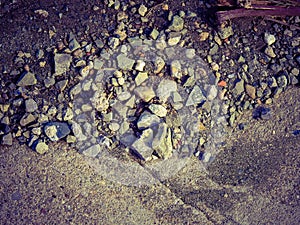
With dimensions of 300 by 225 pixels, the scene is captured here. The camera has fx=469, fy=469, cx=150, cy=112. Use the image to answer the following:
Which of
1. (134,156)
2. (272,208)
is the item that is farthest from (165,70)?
(272,208)

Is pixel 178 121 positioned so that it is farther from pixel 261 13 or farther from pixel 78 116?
pixel 261 13

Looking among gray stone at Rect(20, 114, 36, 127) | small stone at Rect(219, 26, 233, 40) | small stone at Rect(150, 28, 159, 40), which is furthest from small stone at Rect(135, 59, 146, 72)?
gray stone at Rect(20, 114, 36, 127)

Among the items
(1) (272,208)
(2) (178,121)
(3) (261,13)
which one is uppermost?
(3) (261,13)

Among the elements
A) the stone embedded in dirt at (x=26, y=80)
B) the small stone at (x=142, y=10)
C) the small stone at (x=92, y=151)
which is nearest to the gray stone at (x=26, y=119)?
the stone embedded in dirt at (x=26, y=80)

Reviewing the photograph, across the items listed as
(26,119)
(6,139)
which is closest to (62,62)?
(26,119)

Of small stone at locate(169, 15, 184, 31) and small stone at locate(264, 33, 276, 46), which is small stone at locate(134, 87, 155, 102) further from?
small stone at locate(264, 33, 276, 46)

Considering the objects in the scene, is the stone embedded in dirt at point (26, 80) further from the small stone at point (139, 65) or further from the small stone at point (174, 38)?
the small stone at point (174, 38)
